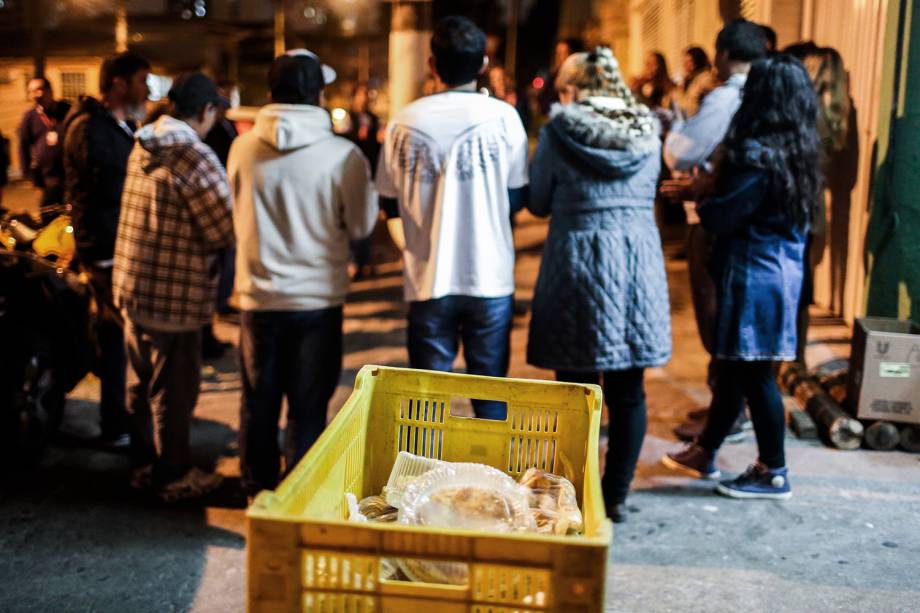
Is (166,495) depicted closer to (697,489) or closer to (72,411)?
(72,411)

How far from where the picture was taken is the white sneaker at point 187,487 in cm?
462

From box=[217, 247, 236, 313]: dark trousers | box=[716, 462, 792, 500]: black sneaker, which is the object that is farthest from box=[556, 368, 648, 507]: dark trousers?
box=[217, 247, 236, 313]: dark trousers

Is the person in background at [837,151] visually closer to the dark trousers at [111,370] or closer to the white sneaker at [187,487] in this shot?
the white sneaker at [187,487]

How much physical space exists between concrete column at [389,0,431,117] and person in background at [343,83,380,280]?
3.40 m

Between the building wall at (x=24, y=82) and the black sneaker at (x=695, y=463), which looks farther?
the building wall at (x=24, y=82)

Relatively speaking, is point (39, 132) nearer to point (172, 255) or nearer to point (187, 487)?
point (172, 255)

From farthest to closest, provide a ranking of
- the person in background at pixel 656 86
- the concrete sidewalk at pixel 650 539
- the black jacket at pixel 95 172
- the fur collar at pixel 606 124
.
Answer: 1. the person in background at pixel 656 86
2. the black jacket at pixel 95 172
3. the fur collar at pixel 606 124
4. the concrete sidewalk at pixel 650 539

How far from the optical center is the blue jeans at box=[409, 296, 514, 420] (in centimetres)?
425

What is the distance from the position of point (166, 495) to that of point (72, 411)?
5.66ft

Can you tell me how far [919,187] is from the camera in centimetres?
540

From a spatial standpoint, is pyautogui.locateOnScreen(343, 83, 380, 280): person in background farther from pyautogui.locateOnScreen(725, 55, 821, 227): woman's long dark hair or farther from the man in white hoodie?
pyautogui.locateOnScreen(725, 55, 821, 227): woman's long dark hair

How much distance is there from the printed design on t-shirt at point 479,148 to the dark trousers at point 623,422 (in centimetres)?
102

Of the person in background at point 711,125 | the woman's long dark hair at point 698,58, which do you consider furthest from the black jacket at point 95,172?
the woman's long dark hair at point 698,58

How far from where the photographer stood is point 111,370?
17.5 ft
